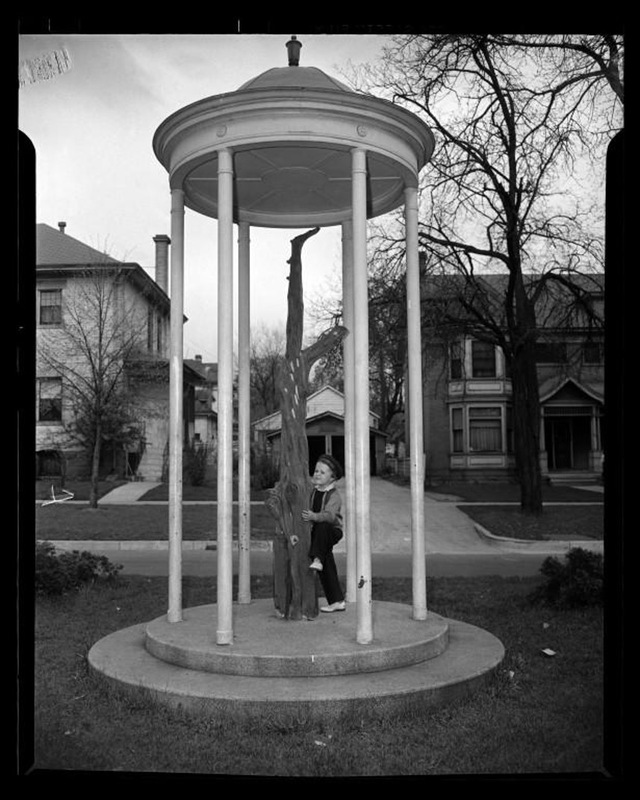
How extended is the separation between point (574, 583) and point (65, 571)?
262 inches

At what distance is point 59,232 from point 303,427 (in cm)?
2984

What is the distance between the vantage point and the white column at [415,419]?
7336 millimetres

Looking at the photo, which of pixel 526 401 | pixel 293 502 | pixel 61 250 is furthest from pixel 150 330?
pixel 293 502

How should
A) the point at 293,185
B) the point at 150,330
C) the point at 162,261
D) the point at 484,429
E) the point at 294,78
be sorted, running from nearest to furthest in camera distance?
the point at 294,78, the point at 293,185, the point at 150,330, the point at 162,261, the point at 484,429

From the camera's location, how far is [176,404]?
7.42 meters

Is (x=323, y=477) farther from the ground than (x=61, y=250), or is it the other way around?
(x=61, y=250)

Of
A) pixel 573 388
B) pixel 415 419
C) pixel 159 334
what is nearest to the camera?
pixel 415 419

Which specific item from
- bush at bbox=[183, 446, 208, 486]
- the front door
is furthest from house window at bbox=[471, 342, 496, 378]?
bush at bbox=[183, 446, 208, 486]

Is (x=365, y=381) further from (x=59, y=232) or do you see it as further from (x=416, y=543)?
(x=59, y=232)

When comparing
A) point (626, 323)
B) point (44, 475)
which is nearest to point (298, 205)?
point (626, 323)

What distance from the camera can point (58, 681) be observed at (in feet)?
21.3

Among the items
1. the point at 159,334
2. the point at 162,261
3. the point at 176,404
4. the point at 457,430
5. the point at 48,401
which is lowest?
the point at 457,430

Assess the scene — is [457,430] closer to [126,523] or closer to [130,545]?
[126,523]

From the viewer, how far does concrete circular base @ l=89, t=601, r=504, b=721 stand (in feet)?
17.7
